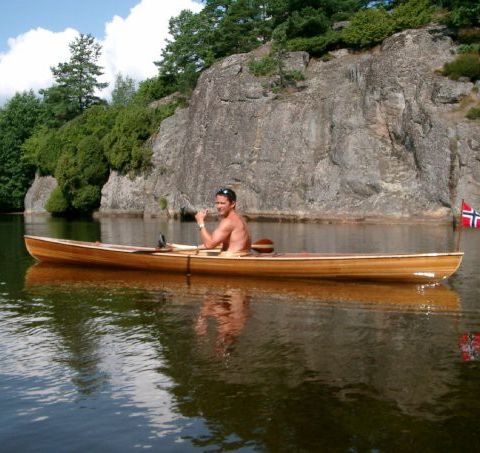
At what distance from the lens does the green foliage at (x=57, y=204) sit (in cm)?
5778

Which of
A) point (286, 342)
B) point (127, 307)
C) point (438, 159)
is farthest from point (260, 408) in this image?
point (438, 159)

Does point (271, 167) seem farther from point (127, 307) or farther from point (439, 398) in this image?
point (439, 398)

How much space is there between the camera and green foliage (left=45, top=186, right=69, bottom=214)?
57781 mm

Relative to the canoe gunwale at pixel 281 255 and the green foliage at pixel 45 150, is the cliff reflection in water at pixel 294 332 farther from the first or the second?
the green foliage at pixel 45 150

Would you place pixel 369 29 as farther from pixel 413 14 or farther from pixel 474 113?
pixel 474 113

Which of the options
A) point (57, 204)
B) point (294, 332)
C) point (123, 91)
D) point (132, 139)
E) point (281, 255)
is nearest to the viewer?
point (294, 332)

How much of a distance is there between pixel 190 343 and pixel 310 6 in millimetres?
49494

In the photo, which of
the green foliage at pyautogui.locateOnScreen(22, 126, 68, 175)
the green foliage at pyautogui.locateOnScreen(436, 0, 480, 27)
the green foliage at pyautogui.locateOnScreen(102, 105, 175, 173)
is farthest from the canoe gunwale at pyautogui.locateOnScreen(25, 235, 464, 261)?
the green foliage at pyautogui.locateOnScreen(22, 126, 68, 175)

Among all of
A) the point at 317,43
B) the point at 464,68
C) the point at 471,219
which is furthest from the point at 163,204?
the point at 471,219

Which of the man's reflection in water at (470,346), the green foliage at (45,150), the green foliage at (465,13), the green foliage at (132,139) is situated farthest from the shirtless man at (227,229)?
the green foliage at (45,150)

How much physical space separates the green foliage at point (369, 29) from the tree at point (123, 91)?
61466 mm

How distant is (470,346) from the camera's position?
8.39m

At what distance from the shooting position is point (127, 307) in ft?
38.0

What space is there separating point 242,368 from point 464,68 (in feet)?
116
